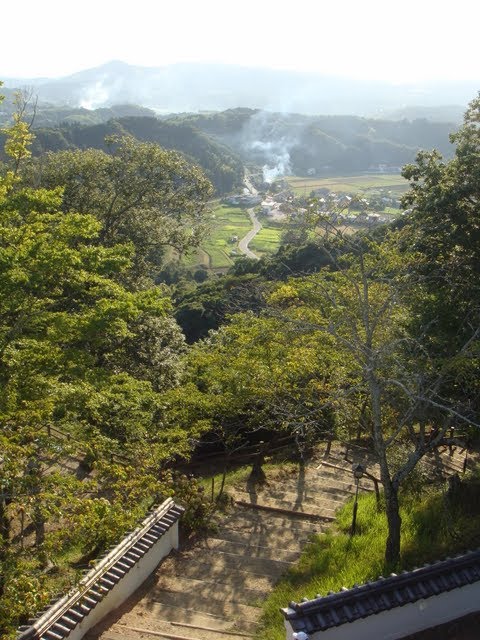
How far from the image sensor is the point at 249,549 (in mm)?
10859

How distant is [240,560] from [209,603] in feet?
4.74

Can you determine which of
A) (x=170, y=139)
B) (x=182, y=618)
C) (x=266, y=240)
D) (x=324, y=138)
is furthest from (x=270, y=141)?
(x=182, y=618)

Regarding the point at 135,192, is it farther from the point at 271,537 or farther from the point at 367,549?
the point at 367,549

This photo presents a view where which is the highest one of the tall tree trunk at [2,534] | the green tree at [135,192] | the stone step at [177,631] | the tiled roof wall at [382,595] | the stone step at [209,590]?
the green tree at [135,192]

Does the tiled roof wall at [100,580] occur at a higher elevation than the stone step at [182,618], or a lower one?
higher

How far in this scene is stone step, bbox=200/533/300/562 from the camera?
10.5 m

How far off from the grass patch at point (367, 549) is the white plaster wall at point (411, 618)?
1331mm

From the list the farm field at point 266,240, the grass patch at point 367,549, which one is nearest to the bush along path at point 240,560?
the grass patch at point 367,549

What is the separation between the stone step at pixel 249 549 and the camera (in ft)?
34.6

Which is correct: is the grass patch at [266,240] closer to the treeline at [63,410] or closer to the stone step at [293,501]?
the stone step at [293,501]

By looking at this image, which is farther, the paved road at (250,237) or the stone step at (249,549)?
the paved road at (250,237)

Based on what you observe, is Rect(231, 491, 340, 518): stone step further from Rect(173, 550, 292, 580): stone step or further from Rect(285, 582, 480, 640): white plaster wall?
Rect(285, 582, 480, 640): white plaster wall

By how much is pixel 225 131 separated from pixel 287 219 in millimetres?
171328

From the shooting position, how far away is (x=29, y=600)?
5.83 m
